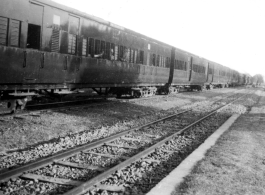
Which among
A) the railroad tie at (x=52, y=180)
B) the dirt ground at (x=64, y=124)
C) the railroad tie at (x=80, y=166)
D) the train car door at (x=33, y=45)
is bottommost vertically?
the railroad tie at (x=52, y=180)

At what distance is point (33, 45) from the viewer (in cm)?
888

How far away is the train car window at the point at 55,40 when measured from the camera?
9.59 m

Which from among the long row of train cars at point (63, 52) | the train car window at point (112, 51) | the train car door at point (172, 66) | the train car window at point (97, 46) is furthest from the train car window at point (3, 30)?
the train car door at point (172, 66)

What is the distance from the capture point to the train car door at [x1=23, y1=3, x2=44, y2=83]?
28.4ft

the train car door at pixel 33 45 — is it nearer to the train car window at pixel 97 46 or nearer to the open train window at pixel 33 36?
the open train window at pixel 33 36

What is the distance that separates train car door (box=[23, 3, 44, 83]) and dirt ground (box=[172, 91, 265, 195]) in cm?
581

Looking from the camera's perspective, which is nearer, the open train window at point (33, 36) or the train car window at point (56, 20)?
the open train window at point (33, 36)

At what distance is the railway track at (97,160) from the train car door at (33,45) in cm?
354

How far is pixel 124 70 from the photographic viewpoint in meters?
14.4

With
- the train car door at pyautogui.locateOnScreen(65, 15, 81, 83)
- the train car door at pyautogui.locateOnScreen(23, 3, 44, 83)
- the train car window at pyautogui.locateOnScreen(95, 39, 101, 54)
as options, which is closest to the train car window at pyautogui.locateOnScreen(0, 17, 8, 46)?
the train car door at pyautogui.locateOnScreen(23, 3, 44, 83)

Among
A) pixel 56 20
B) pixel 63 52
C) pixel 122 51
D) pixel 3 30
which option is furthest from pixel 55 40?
pixel 122 51

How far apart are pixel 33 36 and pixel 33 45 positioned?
0.28 meters

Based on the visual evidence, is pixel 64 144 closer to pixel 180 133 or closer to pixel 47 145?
pixel 47 145

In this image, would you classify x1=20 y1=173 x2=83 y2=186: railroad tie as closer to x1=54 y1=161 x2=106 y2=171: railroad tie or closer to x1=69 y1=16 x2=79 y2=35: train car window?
x1=54 y1=161 x2=106 y2=171: railroad tie
